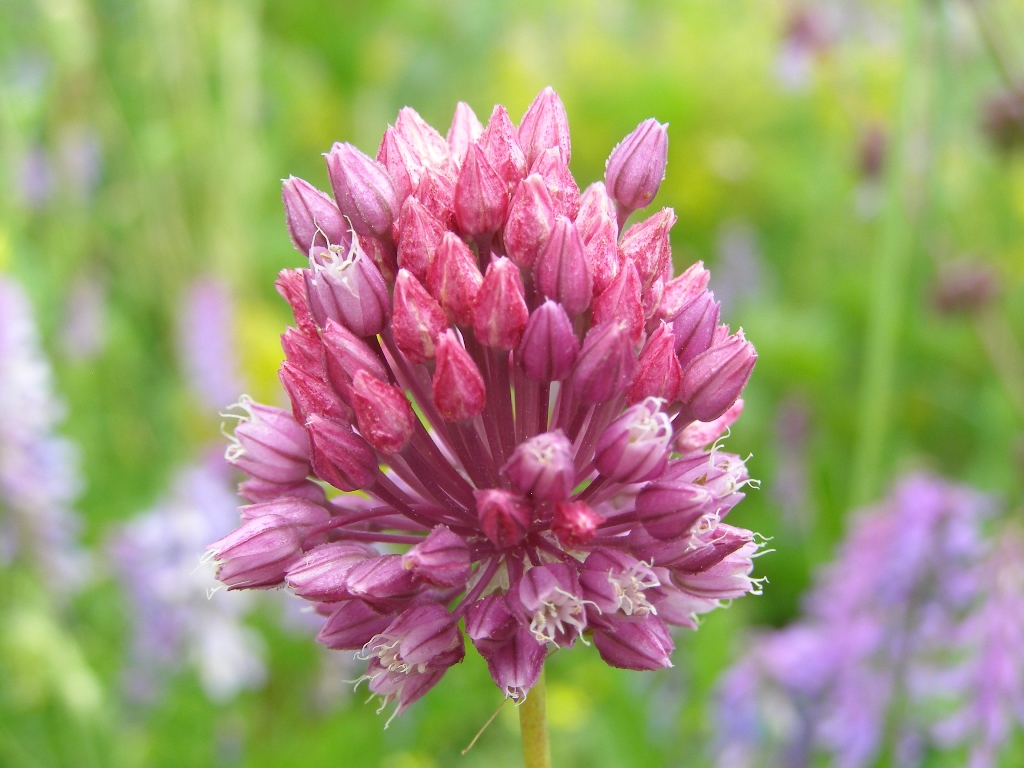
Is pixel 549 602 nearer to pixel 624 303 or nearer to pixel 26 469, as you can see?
pixel 624 303

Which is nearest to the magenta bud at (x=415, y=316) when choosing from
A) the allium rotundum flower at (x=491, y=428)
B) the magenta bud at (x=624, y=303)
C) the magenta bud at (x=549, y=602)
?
the allium rotundum flower at (x=491, y=428)

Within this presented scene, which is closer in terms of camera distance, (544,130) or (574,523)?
(574,523)

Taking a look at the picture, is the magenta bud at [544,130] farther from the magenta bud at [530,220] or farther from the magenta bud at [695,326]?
the magenta bud at [695,326]

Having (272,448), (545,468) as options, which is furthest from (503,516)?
(272,448)

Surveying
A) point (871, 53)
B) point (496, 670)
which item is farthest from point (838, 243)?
point (496, 670)

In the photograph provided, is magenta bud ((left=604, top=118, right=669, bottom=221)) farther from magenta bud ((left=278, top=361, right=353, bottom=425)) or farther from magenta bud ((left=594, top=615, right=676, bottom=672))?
magenta bud ((left=594, top=615, right=676, bottom=672))

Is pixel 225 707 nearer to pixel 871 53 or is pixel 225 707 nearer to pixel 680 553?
pixel 680 553
